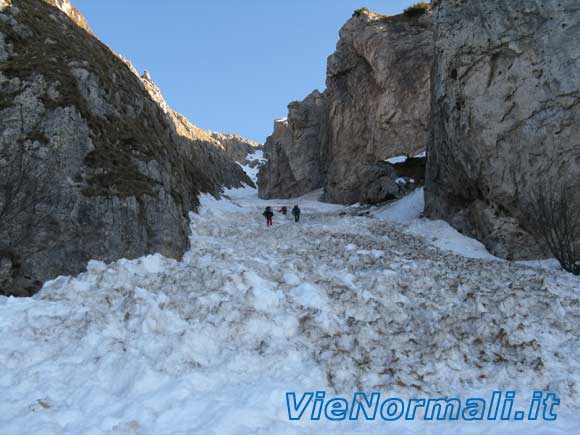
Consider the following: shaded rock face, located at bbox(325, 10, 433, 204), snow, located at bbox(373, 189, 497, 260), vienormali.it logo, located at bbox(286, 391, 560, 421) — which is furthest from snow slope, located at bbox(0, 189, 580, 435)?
shaded rock face, located at bbox(325, 10, 433, 204)

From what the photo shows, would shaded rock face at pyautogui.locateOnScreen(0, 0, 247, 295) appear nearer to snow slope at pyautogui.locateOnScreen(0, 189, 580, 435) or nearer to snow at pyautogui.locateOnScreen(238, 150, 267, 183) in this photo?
snow slope at pyautogui.locateOnScreen(0, 189, 580, 435)

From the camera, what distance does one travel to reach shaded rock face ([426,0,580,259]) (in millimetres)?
16281

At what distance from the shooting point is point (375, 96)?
51.9 meters

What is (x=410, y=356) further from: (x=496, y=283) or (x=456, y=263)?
(x=456, y=263)

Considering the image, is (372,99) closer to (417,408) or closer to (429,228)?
(429,228)

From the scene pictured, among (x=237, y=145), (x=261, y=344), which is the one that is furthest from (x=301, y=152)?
(x=237, y=145)

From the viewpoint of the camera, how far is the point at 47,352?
23.9 feet

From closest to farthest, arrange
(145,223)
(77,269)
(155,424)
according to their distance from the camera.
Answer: (155,424) < (77,269) < (145,223)

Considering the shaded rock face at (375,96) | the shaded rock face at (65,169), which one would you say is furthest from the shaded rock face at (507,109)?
the shaded rock face at (375,96)

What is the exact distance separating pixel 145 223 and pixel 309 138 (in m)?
55.6

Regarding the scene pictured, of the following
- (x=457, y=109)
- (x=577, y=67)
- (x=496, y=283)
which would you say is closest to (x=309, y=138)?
(x=457, y=109)

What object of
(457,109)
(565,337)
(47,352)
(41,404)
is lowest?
(565,337)

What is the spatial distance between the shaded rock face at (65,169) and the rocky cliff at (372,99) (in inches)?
1109

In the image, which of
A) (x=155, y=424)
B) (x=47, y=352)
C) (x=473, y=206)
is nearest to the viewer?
(x=155, y=424)
